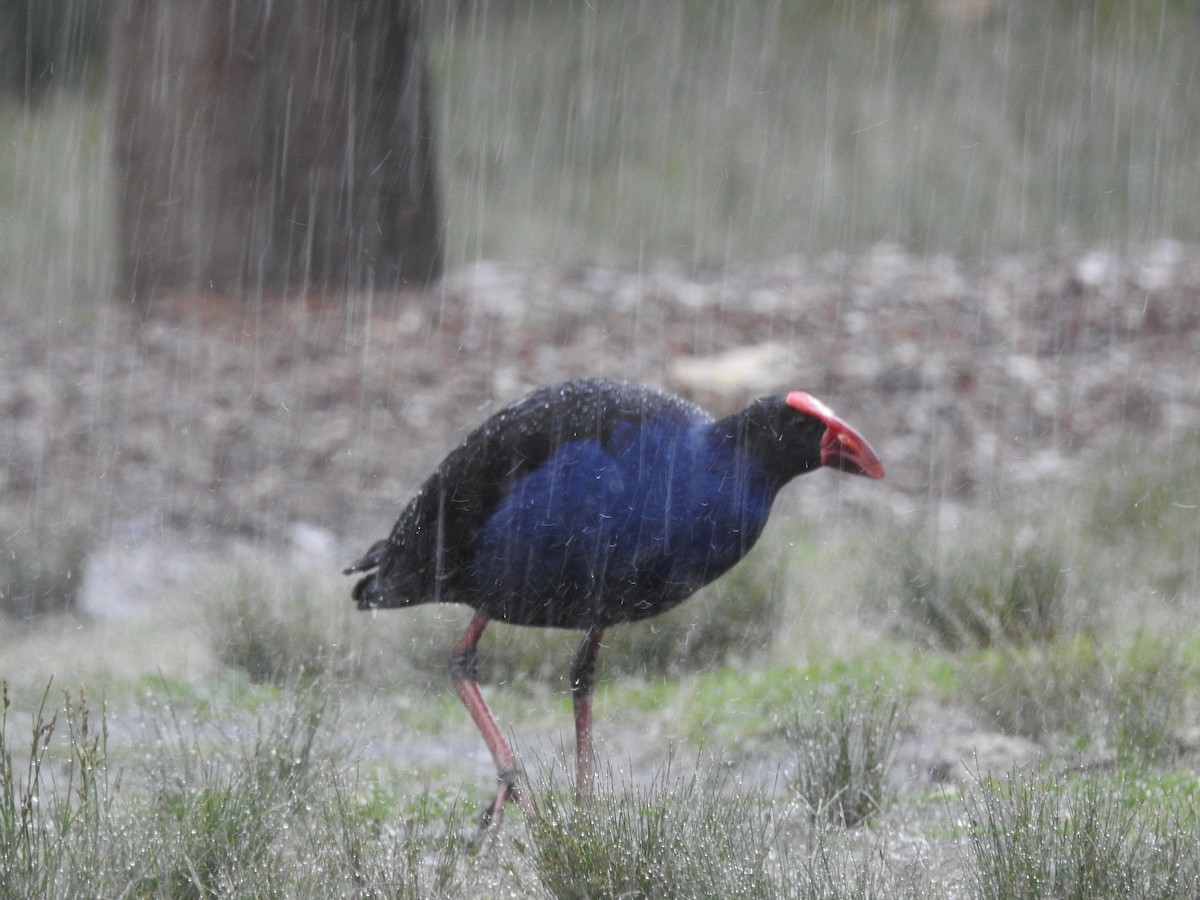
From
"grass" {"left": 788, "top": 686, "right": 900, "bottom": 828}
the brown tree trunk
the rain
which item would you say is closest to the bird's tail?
the rain

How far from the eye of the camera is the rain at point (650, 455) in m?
3.71

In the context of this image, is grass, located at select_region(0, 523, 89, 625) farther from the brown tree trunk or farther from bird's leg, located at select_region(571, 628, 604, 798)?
bird's leg, located at select_region(571, 628, 604, 798)

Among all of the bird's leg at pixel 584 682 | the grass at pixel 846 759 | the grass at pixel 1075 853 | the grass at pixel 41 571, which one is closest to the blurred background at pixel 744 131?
the grass at pixel 41 571

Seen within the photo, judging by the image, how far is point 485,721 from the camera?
4.43 m

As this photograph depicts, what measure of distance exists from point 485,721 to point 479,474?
67 cm

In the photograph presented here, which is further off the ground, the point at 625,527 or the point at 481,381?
the point at 625,527

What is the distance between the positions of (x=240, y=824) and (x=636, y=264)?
8.15m

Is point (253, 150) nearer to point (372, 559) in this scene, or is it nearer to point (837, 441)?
point (372, 559)

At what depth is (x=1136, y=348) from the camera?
9156 millimetres

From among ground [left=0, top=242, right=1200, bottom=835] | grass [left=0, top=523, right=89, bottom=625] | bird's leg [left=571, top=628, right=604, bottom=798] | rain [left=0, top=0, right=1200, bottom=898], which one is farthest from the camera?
ground [left=0, top=242, right=1200, bottom=835]

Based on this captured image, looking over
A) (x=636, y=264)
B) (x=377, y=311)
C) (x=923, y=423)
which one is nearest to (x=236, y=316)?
(x=377, y=311)

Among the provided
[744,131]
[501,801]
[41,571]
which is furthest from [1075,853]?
[744,131]

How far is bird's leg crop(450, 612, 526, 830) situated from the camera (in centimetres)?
418

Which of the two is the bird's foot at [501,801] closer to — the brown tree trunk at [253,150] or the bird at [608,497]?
the bird at [608,497]
